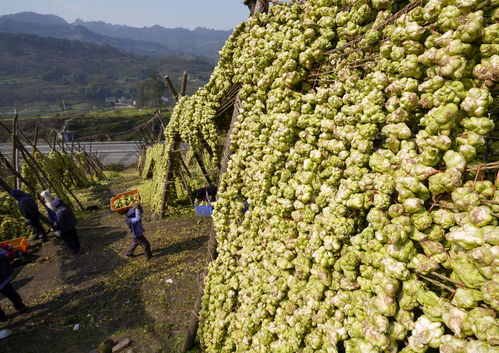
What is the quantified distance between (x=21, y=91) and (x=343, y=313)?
7888 inches

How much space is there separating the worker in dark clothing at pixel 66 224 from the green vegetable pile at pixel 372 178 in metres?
8.37

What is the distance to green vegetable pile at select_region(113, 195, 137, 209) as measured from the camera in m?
13.0

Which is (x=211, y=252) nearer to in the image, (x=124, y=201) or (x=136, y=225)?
(x=136, y=225)

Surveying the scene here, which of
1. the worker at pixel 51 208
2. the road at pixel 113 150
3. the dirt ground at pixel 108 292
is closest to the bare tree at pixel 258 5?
the dirt ground at pixel 108 292

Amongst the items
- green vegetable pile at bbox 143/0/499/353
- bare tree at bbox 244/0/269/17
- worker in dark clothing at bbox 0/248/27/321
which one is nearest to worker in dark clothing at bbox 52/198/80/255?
worker in dark clothing at bbox 0/248/27/321

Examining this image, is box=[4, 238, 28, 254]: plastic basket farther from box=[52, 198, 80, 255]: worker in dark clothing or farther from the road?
the road

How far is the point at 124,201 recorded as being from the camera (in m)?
13.2

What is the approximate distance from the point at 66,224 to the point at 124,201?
4.11 metres

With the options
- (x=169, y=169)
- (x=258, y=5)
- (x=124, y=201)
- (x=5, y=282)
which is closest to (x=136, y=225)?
(x=169, y=169)

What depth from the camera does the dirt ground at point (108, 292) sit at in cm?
588

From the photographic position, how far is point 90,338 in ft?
19.3

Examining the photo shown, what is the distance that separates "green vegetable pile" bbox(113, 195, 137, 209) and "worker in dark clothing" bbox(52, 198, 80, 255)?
10.7 ft

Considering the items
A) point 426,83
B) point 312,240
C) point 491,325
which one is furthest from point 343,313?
→ point 426,83

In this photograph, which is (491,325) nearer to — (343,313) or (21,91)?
(343,313)
